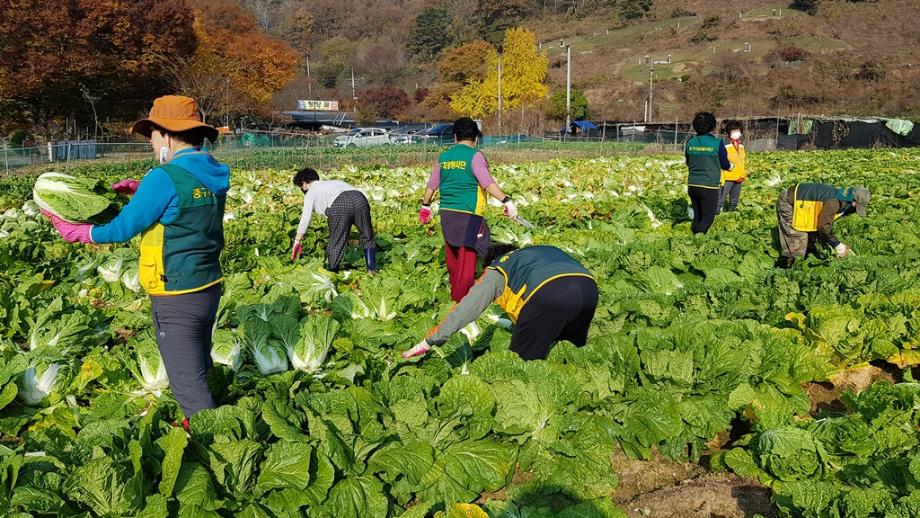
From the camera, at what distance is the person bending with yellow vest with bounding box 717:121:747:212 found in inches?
392

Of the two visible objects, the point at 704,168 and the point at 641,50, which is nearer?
the point at 704,168

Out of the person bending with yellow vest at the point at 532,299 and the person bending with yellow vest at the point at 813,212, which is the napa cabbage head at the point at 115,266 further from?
the person bending with yellow vest at the point at 813,212

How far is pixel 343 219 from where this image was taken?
22.7 ft

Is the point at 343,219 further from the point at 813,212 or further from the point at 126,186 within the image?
the point at 813,212

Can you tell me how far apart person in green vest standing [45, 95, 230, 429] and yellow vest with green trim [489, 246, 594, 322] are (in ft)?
5.25

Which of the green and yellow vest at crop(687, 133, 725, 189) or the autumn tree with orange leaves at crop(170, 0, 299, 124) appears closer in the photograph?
the green and yellow vest at crop(687, 133, 725, 189)

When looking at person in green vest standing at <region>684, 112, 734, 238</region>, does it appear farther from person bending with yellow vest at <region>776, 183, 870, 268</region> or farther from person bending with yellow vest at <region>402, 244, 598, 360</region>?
person bending with yellow vest at <region>402, 244, 598, 360</region>

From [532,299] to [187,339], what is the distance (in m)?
1.82

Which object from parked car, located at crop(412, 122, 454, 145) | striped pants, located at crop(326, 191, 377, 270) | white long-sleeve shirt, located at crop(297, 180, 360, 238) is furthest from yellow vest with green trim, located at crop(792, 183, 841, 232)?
parked car, located at crop(412, 122, 454, 145)

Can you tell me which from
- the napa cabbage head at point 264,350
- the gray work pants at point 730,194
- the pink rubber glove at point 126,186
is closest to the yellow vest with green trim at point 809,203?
the gray work pants at point 730,194

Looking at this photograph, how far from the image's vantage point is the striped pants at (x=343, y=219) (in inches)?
272

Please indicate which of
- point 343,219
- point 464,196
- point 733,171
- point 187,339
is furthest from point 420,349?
point 733,171

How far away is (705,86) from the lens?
61.5 m

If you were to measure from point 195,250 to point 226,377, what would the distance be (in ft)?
3.11
